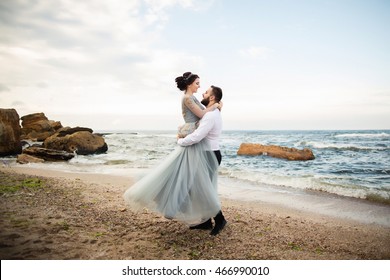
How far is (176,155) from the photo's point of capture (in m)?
4.57

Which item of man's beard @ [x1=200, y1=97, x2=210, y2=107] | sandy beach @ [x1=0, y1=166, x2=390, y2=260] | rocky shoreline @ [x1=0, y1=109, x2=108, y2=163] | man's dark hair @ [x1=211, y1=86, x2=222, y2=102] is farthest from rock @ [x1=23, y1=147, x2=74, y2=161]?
man's dark hair @ [x1=211, y1=86, x2=222, y2=102]

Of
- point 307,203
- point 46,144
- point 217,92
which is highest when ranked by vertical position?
point 217,92

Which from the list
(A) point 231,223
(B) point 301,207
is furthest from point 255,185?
(A) point 231,223

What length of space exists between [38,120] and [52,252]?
1840 inches

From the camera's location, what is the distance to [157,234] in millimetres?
4711

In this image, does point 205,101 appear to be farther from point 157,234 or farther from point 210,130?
point 157,234

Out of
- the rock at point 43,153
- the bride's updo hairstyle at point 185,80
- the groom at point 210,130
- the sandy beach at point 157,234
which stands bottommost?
the sandy beach at point 157,234

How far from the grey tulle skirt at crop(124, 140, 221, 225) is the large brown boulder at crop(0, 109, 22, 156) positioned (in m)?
19.1

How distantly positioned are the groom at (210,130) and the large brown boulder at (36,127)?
137 feet

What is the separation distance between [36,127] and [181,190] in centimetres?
4554

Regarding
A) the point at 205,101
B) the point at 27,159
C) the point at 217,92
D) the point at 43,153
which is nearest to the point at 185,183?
the point at 205,101

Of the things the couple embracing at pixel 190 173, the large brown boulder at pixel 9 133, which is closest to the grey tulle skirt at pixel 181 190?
the couple embracing at pixel 190 173

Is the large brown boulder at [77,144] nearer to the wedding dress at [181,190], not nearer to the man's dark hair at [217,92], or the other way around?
the wedding dress at [181,190]

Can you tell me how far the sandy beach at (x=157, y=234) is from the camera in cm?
393
